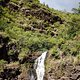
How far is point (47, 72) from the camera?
1289 inches

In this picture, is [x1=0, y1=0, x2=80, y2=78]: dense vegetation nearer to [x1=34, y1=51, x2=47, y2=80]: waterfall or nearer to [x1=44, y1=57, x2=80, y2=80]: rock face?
[x1=34, y1=51, x2=47, y2=80]: waterfall

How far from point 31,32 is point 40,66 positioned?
11.6 meters

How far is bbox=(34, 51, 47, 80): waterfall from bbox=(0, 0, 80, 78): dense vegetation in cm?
102

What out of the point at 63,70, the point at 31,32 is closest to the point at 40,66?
the point at 63,70

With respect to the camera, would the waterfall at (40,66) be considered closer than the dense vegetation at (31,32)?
Yes

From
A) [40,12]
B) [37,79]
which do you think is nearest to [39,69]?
[37,79]

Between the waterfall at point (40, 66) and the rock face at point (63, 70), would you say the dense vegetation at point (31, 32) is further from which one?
the rock face at point (63, 70)

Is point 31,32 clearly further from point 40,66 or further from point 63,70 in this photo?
point 63,70

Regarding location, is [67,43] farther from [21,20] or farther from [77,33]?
[21,20]

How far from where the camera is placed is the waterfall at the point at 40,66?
33487mm

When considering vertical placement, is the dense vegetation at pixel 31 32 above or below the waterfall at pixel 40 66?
above

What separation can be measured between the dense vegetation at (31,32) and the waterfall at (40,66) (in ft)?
3.36

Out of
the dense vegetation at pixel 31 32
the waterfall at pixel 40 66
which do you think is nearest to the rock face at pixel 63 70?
the waterfall at pixel 40 66

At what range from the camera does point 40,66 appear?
113 feet
